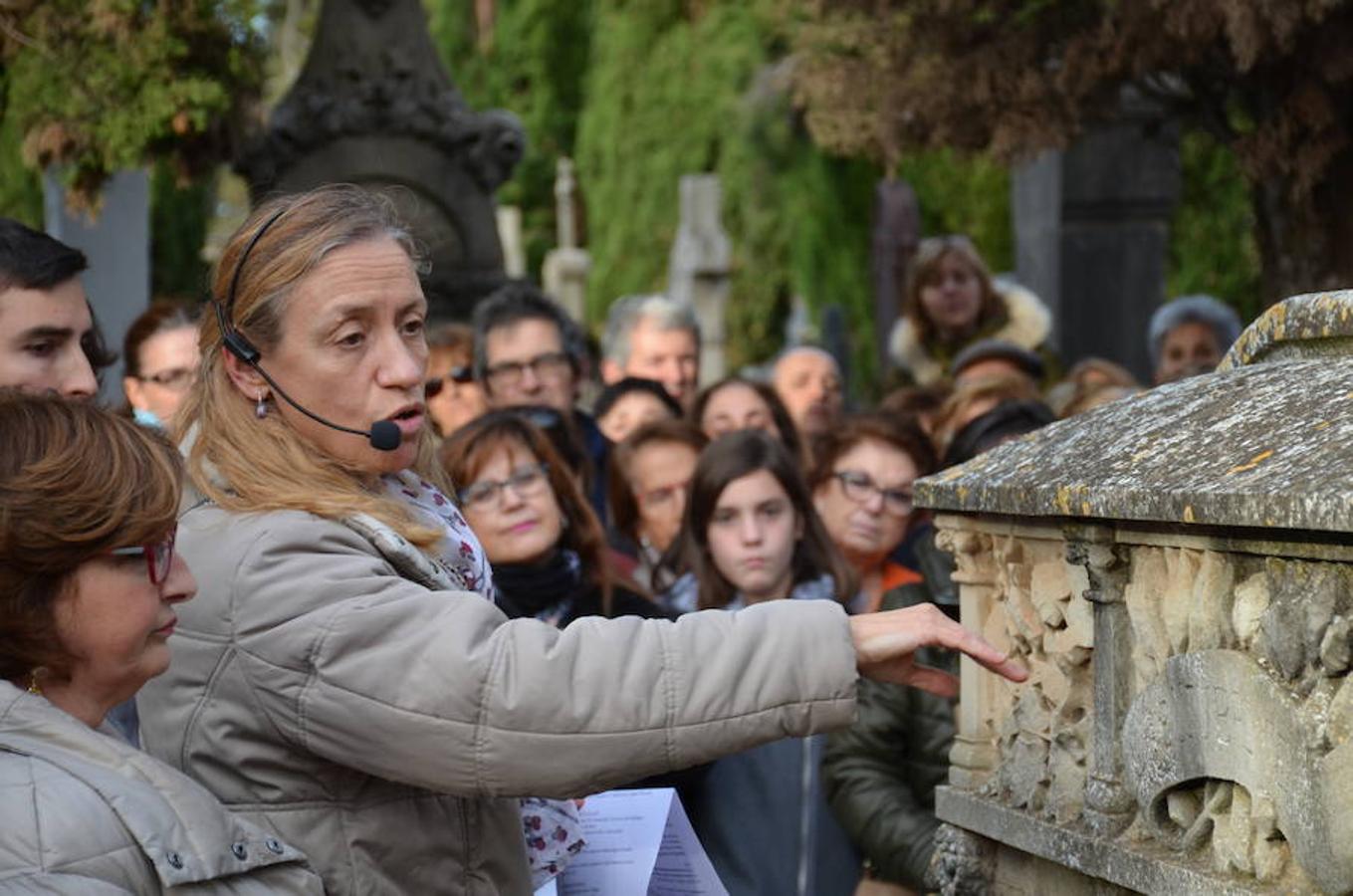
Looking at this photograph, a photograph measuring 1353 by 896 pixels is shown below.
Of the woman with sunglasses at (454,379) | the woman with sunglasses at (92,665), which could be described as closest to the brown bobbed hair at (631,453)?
the woman with sunglasses at (454,379)

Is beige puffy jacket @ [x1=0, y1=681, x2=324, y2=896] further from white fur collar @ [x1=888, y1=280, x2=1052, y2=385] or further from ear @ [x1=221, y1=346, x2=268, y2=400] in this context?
white fur collar @ [x1=888, y1=280, x2=1052, y2=385]

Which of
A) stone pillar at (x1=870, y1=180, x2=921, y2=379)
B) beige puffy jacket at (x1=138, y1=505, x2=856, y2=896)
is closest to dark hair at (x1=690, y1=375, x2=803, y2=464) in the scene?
beige puffy jacket at (x1=138, y1=505, x2=856, y2=896)

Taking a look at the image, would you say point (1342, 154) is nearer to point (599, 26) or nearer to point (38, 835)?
point (38, 835)

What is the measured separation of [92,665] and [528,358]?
4.62 metres

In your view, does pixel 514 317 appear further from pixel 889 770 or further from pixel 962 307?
pixel 962 307

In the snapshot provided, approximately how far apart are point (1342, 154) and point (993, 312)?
193 cm

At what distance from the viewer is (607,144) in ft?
92.8

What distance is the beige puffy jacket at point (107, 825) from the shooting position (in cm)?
242

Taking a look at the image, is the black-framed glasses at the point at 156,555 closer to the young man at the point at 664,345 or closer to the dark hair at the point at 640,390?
the dark hair at the point at 640,390

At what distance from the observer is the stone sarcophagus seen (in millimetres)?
2662

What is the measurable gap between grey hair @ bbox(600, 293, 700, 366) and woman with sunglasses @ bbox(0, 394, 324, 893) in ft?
20.4

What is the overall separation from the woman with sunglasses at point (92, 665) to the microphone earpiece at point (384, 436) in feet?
1.03

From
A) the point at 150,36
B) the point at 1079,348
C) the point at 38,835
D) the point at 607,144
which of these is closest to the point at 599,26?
the point at 607,144

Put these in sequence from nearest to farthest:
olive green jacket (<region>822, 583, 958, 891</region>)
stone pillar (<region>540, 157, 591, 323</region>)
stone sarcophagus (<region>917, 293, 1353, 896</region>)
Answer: stone sarcophagus (<region>917, 293, 1353, 896</region>) < olive green jacket (<region>822, 583, 958, 891</region>) < stone pillar (<region>540, 157, 591, 323</region>)
